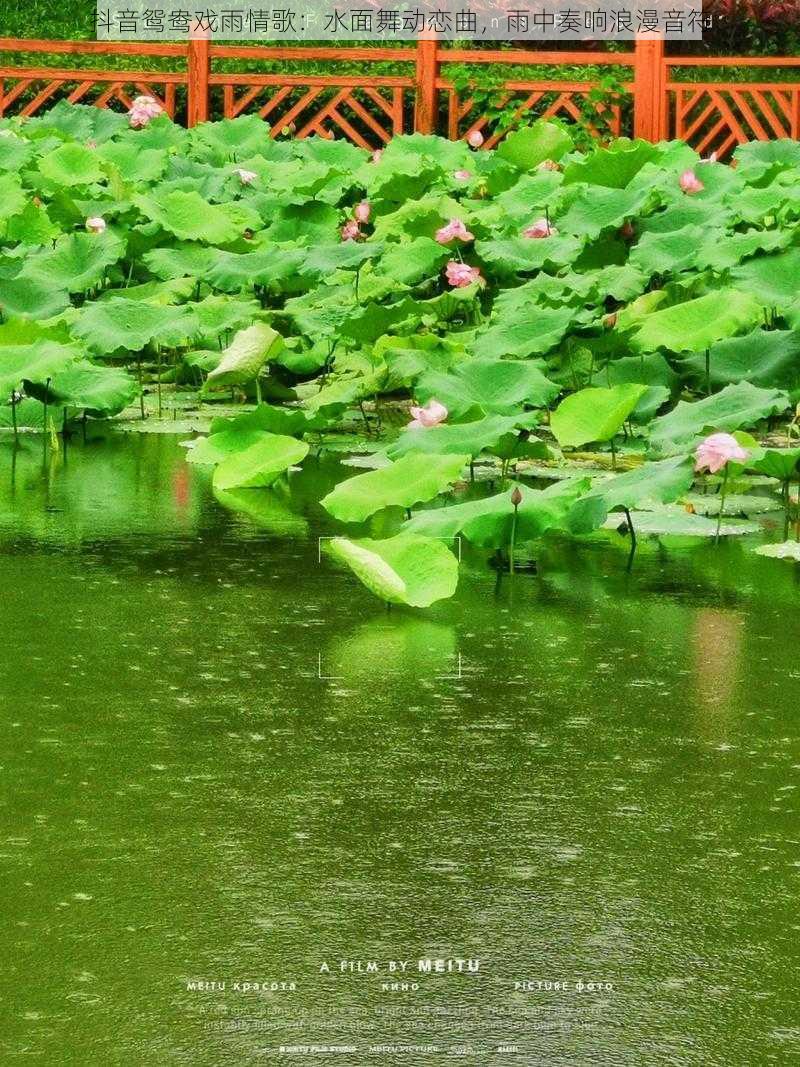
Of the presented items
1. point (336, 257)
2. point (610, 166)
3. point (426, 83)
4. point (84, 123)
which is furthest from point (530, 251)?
point (426, 83)

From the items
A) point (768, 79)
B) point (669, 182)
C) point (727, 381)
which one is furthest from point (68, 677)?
point (768, 79)

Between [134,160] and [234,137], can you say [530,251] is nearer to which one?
[134,160]

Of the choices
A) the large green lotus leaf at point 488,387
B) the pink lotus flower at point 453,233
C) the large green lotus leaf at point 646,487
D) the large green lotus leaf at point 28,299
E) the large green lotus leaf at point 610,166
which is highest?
the large green lotus leaf at point 610,166

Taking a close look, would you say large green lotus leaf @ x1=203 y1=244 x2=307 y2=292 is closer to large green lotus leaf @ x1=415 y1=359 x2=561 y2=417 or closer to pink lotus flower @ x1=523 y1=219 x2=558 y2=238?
pink lotus flower @ x1=523 y1=219 x2=558 y2=238

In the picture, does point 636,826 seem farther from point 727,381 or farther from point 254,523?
point 727,381

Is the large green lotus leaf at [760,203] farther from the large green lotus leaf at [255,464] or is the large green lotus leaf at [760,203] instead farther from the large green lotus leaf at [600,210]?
the large green lotus leaf at [255,464]

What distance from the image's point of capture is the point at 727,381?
14.6 ft

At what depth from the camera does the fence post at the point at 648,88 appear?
31.5 feet

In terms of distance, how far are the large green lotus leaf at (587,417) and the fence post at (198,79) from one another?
20.8 feet

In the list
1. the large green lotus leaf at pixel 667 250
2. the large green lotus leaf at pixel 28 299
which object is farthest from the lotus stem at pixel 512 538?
the large green lotus leaf at pixel 28 299

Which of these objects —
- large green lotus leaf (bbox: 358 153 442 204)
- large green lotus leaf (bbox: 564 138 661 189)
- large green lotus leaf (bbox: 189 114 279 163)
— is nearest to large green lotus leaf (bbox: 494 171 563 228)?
large green lotus leaf (bbox: 564 138 661 189)

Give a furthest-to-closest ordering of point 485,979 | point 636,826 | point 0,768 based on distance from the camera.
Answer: point 0,768
point 636,826
point 485,979

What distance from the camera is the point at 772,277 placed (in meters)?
4.77

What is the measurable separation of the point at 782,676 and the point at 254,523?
1.29m
